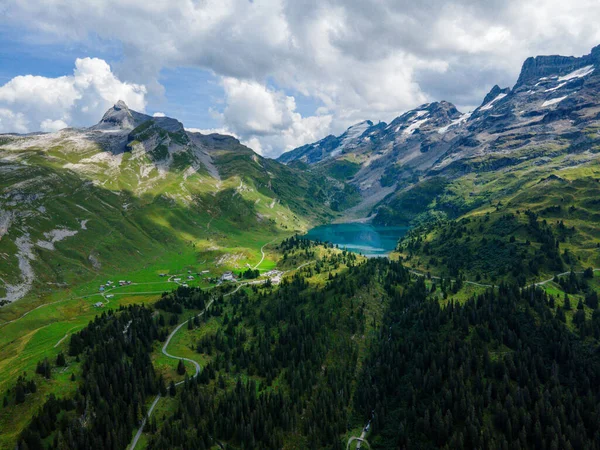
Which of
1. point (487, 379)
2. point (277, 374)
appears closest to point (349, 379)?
point (277, 374)

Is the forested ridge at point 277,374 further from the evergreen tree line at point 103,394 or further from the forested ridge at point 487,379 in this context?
the forested ridge at point 487,379

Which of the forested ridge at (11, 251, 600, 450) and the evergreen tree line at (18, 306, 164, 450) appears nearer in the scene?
the evergreen tree line at (18, 306, 164, 450)

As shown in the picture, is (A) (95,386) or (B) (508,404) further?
(A) (95,386)

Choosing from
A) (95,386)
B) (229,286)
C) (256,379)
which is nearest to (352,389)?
(256,379)

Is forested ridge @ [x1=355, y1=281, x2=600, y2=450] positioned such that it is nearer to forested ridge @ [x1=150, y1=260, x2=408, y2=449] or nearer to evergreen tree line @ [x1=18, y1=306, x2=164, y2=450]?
forested ridge @ [x1=150, y1=260, x2=408, y2=449]

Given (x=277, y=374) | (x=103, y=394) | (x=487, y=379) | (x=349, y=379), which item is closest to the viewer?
(x=103, y=394)

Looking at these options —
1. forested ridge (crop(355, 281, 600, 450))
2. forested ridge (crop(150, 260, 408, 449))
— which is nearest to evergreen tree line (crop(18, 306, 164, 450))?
forested ridge (crop(150, 260, 408, 449))

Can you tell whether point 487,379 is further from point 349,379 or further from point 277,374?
point 277,374

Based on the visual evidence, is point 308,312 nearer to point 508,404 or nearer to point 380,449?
point 380,449

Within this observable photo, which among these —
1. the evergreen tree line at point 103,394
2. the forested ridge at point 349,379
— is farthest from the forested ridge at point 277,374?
the evergreen tree line at point 103,394

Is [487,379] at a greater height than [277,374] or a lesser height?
greater

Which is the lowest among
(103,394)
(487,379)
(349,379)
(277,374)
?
(103,394)
